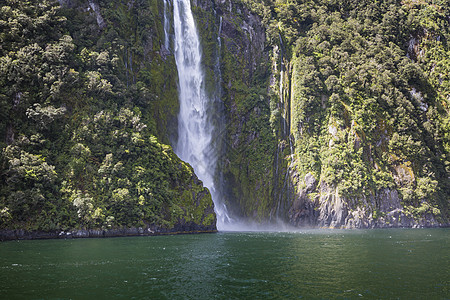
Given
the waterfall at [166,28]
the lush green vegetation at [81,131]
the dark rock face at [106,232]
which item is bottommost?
the dark rock face at [106,232]

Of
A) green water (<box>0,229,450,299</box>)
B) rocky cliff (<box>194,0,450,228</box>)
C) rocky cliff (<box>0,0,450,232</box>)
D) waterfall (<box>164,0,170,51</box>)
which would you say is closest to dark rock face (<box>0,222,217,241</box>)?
rocky cliff (<box>0,0,450,232</box>)

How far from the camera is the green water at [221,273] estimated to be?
1449cm

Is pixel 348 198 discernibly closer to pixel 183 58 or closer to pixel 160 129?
pixel 160 129

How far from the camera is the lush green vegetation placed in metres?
38.2

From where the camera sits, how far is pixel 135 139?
156 feet

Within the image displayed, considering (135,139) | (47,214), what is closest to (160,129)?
(135,139)

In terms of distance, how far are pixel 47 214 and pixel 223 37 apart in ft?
164

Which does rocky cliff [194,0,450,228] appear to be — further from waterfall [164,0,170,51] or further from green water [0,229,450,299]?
green water [0,229,450,299]

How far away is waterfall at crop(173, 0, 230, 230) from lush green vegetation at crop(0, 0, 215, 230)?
6148 millimetres

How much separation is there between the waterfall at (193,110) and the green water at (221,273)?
112 feet

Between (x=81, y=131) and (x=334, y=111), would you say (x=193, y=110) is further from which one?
(x=334, y=111)

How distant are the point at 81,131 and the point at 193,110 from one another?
23019 millimetres

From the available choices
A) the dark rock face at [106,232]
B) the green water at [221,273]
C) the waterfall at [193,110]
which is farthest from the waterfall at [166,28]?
the green water at [221,273]

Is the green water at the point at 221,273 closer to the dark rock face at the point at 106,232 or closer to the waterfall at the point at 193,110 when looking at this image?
the dark rock face at the point at 106,232
